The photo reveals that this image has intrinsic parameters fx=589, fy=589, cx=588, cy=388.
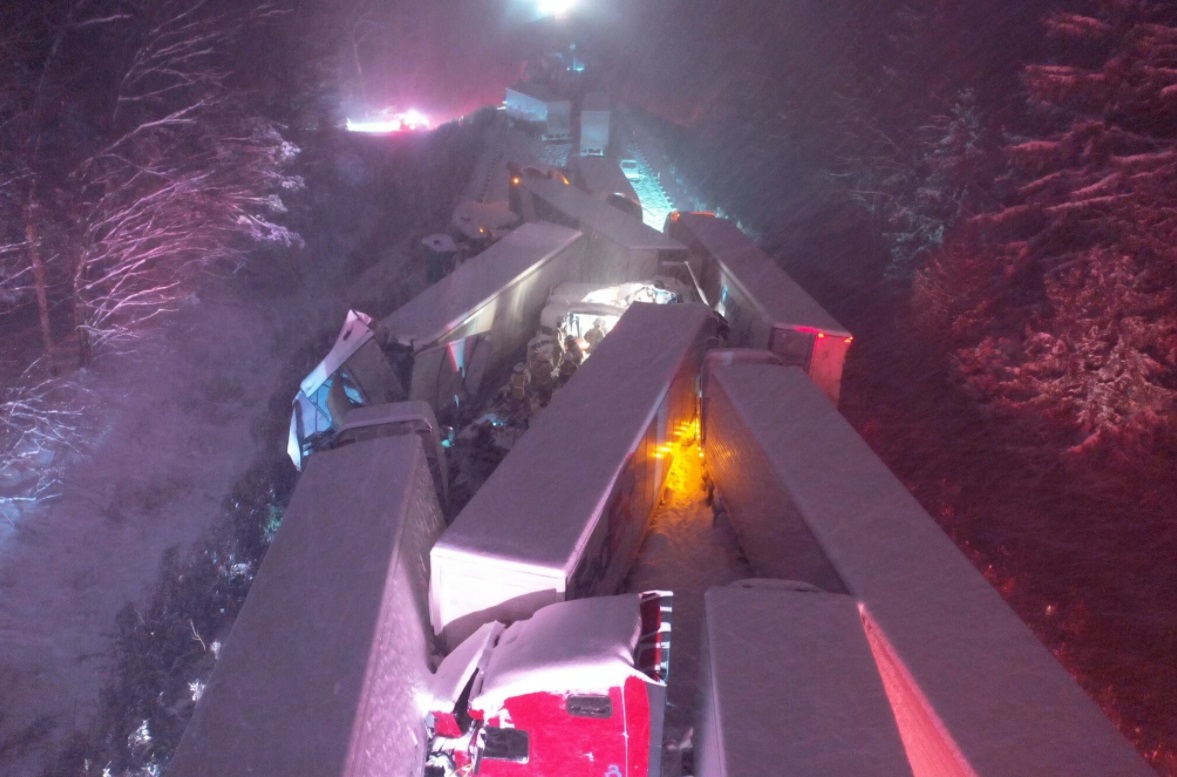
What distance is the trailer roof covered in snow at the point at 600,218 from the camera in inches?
385

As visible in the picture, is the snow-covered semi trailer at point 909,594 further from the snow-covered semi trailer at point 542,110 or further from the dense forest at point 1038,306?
the snow-covered semi trailer at point 542,110

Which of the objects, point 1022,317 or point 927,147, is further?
point 927,147

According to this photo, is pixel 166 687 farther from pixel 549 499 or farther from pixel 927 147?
pixel 927 147

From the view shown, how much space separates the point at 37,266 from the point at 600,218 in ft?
27.0

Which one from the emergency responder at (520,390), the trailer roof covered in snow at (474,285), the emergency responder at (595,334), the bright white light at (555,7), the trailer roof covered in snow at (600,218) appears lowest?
the emergency responder at (520,390)

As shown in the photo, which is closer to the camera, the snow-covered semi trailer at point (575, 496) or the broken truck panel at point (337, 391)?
the snow-covered semi trailer at point (575, 496)

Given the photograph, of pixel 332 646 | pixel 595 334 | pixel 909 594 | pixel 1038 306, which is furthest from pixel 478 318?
pixel 1038 306

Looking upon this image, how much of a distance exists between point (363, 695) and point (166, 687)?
4.58 meters

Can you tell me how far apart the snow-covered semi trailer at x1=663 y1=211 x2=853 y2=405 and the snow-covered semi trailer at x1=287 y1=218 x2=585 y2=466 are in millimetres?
2466

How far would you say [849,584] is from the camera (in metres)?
3.42

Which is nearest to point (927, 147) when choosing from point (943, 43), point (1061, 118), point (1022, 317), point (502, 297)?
point (943, 43)

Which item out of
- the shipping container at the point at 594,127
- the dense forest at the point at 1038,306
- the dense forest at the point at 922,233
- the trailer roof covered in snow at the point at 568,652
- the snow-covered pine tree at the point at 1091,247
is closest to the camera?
the trailer roof covered in snow at the point at 568,652

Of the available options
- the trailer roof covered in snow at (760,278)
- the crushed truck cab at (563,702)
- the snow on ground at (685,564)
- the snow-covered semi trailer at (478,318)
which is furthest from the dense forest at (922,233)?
the crushed truck cab at (563,702)

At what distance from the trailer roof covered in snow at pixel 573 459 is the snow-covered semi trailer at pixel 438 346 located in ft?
6.29
